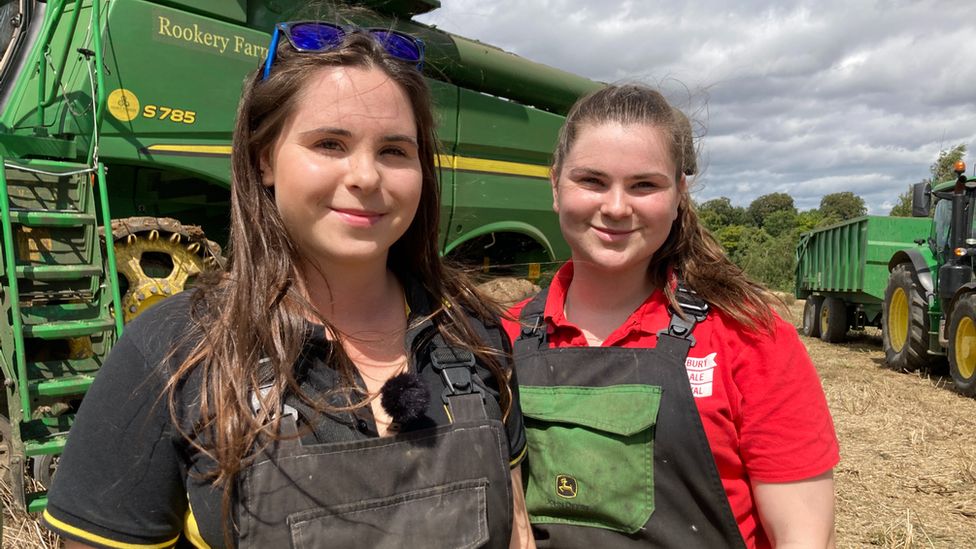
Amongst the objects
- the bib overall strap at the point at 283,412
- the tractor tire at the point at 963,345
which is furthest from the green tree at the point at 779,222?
the bib overall strap at the point at 283,412

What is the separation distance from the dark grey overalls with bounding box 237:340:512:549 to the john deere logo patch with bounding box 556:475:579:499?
1.08ft

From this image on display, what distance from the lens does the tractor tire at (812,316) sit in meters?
13.6

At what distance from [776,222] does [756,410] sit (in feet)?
143

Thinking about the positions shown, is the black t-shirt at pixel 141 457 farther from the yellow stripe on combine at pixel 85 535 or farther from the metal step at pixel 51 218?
the metal step at pixel 51 218

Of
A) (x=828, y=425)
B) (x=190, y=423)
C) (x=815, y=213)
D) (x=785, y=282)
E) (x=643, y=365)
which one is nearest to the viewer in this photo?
(x=190, y=423)

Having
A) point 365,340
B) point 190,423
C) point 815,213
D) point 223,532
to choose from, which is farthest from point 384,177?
point 815,213

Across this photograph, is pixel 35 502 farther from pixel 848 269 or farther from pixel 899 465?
pixel 848 269

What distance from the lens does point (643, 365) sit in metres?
1.72

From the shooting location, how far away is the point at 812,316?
1380 cm

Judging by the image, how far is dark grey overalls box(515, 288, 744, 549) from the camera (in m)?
1.62

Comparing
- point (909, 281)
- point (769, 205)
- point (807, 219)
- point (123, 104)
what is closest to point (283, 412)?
point (123, 104)

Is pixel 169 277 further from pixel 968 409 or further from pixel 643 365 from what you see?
pixel 968 409

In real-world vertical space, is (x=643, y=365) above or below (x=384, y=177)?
below

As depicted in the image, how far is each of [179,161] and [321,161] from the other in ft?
11.3
